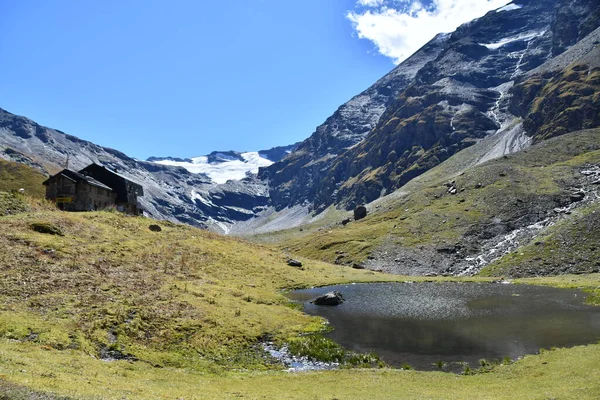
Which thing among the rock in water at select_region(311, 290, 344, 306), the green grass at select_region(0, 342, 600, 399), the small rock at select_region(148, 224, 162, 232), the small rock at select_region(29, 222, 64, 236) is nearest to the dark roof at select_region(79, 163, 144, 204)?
the small rock at select_region(148, 224, 162, 232)

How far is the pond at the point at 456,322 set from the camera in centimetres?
3622

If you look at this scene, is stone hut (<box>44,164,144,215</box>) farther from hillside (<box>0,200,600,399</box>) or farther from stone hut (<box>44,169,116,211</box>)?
hillside (<box>0,200,600,399</box>)

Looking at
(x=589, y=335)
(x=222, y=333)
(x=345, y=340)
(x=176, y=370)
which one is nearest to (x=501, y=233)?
(x=589, y=335)

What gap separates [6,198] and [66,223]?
11.7m

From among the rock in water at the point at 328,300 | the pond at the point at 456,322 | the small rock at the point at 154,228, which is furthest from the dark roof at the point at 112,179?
the rock in water at the point at 328,300

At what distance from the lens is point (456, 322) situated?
48.0m

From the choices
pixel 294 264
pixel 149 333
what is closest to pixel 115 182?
pixel 294 264

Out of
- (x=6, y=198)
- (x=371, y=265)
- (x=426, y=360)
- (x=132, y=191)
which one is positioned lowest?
(x=426, y=360)

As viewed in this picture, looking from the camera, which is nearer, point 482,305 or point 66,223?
point 482,305

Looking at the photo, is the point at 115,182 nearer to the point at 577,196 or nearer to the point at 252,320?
the point at 252,320

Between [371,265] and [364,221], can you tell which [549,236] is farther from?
[364,221]

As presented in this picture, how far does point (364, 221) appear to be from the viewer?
196750 mm

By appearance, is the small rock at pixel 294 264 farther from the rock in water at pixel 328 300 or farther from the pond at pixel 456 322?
the rock in water at pixel 328 300

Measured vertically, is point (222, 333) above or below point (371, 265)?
below
